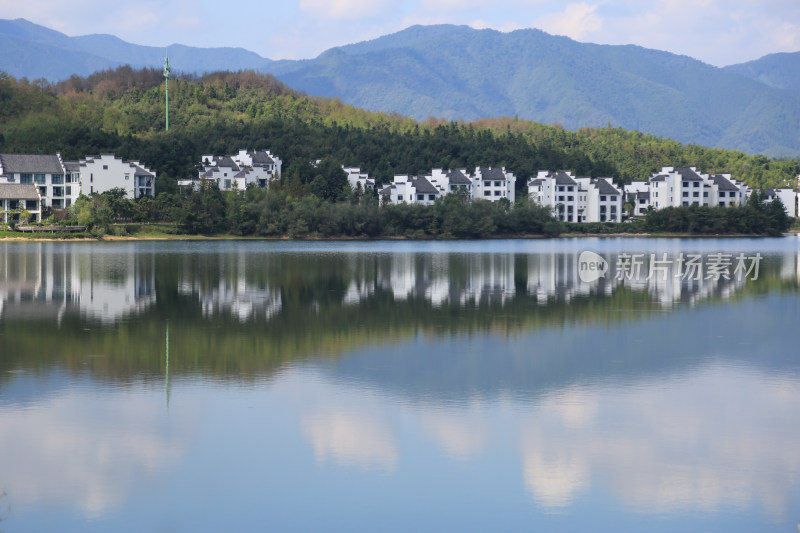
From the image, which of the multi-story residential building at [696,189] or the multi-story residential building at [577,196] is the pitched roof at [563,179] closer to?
the multi-story residential building at [577,196]

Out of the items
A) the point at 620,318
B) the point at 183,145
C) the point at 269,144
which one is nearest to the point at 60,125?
the point at 183,145

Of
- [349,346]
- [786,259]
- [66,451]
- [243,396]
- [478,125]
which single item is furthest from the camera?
[478,125]

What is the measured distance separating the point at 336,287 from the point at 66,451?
12746 mm

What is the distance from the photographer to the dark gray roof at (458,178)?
6334cm

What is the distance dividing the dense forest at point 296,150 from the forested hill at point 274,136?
0.15m

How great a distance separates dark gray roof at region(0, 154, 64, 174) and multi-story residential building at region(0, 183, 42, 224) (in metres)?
2.02

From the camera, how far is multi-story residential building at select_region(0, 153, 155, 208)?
50312 mm

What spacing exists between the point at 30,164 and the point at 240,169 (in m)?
12.8

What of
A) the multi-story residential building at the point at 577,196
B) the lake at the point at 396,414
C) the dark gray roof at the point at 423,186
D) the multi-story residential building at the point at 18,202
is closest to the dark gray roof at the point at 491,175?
the multi-story residential building at the point at 577,196

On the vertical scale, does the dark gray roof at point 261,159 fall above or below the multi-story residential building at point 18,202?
above

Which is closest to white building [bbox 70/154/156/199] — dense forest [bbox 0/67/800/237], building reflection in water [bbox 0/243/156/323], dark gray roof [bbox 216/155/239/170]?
dense forest [bbox 0/67/800/237]

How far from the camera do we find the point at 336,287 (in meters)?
19.7

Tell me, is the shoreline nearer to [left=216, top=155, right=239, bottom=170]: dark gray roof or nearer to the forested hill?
the forested hill

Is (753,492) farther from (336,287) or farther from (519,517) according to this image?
(336,287)
